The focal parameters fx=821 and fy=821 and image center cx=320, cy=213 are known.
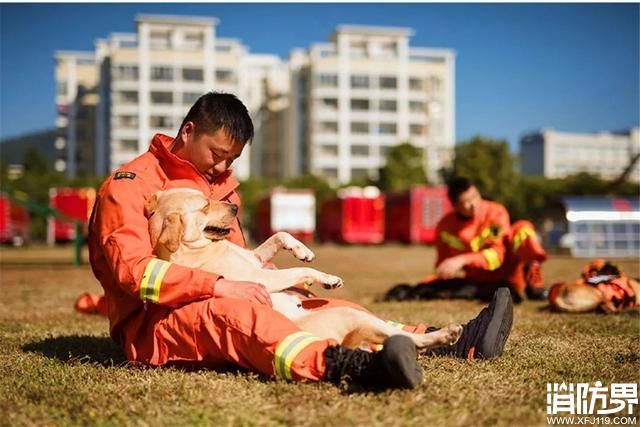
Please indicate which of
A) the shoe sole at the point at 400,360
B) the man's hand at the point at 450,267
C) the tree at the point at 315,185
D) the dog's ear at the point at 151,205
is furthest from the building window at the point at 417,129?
the shoe sole at the point at 400,360

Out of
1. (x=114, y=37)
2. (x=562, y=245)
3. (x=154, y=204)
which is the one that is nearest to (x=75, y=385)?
(x=154, y=204)

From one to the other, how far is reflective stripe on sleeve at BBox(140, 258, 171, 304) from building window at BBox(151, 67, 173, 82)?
83.0 m

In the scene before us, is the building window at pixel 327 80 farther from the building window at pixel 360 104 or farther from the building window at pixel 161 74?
the building window at pixel 161 74

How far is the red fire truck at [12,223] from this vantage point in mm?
35469

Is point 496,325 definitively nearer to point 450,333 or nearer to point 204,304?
point 450,333

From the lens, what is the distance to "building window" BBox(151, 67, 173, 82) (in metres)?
84.9

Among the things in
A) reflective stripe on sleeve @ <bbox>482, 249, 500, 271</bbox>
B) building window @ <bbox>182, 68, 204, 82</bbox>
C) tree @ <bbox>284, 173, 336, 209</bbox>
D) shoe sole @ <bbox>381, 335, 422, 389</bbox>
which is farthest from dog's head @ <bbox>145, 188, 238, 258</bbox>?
building window @ <bbox>182, 68, 204, 82</bbox>

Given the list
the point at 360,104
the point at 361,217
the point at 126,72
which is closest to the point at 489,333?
the point at 361,217

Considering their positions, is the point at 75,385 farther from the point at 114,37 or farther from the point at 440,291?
the point at 114,37

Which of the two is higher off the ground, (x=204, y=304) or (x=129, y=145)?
(x=129, y=145)

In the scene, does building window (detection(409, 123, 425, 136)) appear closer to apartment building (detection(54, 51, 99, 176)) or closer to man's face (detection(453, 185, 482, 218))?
apartment building (detection(54, 51, 99, 176))

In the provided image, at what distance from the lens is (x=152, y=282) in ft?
14.4

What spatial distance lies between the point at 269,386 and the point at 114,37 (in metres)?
86.4

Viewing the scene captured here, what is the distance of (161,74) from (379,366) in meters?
84.5
